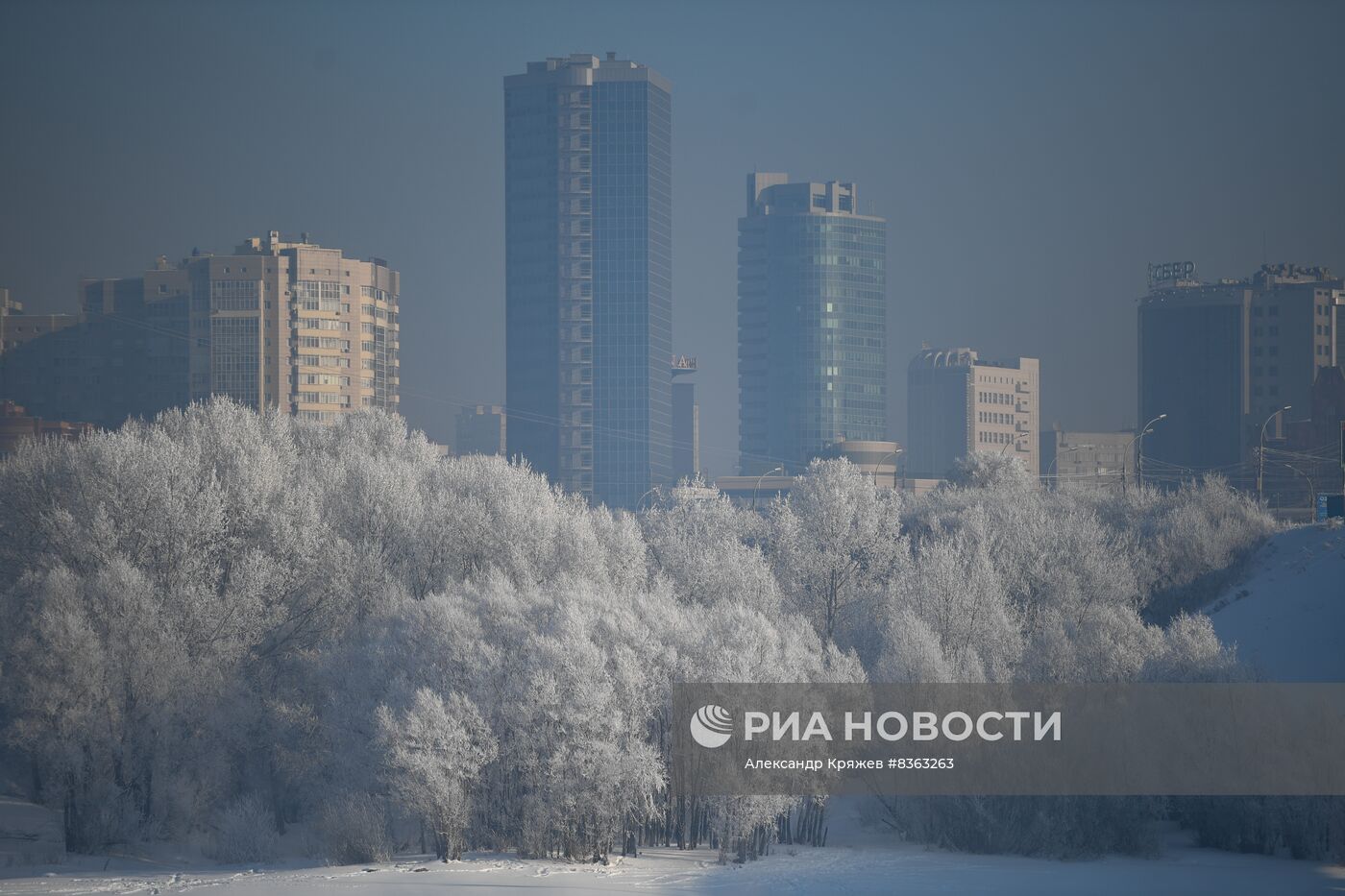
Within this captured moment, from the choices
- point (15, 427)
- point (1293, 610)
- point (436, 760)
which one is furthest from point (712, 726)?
point (15, 427)

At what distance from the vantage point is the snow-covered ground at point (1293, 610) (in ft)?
235

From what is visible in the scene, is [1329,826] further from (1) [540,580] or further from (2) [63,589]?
(2) [63,589]

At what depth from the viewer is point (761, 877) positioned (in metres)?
50.5

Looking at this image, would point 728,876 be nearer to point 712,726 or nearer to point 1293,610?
point 712,726

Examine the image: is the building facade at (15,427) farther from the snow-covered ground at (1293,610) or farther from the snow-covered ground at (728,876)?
the snow-covered ground at (1293,610)

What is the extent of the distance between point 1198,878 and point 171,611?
38.1 metres

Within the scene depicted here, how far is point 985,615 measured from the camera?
70.5 m

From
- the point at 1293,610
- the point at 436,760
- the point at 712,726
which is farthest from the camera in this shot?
the point at 1293,610

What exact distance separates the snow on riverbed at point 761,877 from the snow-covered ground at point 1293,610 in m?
14.3

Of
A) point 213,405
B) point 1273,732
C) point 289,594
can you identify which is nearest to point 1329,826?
point 1273,732

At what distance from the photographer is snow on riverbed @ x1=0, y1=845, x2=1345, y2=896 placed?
152 ft

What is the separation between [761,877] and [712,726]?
6.72 m

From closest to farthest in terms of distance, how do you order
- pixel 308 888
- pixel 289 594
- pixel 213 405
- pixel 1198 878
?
pixel 308 888, pixel 1198 878, pixel 289 594, pixel 213 405

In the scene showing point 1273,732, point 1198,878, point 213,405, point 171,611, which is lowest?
point 1198,878
